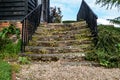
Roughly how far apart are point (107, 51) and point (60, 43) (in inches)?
78.2

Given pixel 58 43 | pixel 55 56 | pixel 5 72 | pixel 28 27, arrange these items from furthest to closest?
pixel 28 27
pixel 58 43
pixel 55 56
pixel 5 72

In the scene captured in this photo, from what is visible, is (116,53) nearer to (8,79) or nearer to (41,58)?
(41,58)

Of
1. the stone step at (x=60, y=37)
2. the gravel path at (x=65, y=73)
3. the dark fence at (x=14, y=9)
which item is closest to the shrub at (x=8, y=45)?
the stone step at (x=60, y=37)

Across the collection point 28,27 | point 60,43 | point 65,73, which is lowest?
point 65,73

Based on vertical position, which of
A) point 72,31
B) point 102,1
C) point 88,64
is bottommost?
point 88,64

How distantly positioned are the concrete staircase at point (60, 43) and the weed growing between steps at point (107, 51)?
16.7 inches

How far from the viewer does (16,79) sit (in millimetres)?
7168

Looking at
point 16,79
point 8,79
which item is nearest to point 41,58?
point 16,79

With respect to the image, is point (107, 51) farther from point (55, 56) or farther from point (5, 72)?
point (5, 72)

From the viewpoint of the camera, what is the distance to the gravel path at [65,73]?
299 inches

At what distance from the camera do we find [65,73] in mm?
8023

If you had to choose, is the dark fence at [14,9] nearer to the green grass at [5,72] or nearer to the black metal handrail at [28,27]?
the black metal handrail at [28,27]

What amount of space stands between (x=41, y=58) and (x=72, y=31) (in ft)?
10.0

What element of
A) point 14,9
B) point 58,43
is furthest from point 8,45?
point 14,9
